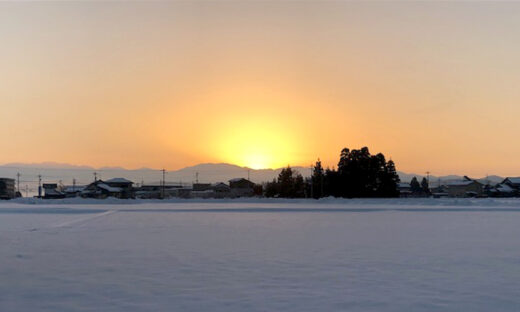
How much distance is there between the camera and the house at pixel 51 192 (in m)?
84.2

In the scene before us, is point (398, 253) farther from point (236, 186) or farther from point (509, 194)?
point (236, 186)

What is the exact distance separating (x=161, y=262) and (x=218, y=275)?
188cm

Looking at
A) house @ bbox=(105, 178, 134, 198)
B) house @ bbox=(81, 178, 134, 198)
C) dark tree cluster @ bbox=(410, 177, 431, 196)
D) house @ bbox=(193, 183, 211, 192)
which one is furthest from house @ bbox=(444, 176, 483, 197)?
house @ bbox=(105, 178, 134, 198)

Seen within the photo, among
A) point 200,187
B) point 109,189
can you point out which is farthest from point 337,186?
point 200,187

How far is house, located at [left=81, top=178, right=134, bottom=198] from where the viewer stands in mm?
87688

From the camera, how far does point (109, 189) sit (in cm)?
8881

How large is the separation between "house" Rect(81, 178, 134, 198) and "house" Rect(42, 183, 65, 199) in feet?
15.4

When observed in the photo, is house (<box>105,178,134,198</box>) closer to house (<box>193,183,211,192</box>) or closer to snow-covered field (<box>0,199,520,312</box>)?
house (<box>193,183,211,192</box>)

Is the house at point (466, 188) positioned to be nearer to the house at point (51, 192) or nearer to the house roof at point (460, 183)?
the house roof at point (460, 183)

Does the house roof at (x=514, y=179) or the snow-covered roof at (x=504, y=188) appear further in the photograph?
the house roof at (x=514, y=179)

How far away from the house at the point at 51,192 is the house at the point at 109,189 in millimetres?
4690

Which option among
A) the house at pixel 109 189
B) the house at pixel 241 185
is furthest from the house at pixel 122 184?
the house at pixel 241 185

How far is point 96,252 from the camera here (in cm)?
1117

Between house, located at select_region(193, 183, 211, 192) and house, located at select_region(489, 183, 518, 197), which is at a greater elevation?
house, located at select_region(193, 183, 211, 192)
